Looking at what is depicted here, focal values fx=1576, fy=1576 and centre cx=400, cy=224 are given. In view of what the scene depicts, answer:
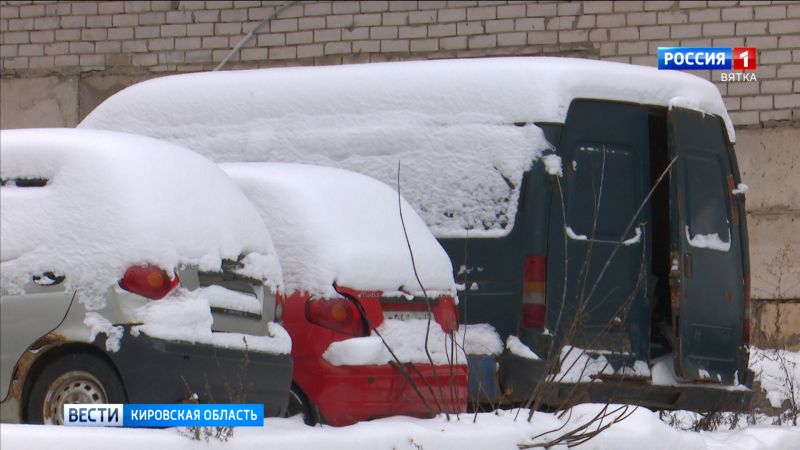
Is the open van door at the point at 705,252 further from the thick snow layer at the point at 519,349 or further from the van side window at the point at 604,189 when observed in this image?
the thick snow layer at the point at 519,349

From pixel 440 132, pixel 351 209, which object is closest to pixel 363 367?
pixel 351 209

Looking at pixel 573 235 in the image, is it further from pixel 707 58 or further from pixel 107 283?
pixel 707 58

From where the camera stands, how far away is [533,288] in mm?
8516

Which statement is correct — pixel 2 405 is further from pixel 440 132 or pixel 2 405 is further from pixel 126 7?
pixel 126 7

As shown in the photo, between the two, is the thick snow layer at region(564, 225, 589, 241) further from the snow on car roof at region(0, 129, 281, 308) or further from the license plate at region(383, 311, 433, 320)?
the snow on car roof at region(0, 129, 281, 308)

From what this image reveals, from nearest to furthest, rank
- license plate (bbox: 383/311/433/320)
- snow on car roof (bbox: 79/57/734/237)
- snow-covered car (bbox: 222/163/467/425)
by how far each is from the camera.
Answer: snow-covered car (bbox: 222/163/467/425), license plate (bbox: 383/311/433/320), snow on car roof (bbox: 79/57/734/237)

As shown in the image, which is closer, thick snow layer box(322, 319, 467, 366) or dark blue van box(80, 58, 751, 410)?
thick snow layer box(322, 319, 467, 366)

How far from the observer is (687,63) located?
16.1 metres

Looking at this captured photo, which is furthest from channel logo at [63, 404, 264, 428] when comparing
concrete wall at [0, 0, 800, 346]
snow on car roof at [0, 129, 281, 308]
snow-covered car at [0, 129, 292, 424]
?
concrete wall at [0, 0, 800, 346]

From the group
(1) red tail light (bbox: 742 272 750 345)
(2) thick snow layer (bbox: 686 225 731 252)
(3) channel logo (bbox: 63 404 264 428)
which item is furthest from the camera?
(1) red tail light (bbox: 742 272 750 345)

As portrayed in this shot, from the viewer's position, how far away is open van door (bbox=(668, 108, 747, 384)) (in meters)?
9.26

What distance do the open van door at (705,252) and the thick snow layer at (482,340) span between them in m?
1.30

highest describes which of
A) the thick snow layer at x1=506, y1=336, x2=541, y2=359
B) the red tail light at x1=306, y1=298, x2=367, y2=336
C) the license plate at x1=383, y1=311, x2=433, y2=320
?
the red tail light at x1=306, y1=298, x2=367, y2=336

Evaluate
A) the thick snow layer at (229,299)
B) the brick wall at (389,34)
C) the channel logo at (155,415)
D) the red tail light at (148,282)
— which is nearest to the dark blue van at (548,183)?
the thick snow layer at (229,299)
